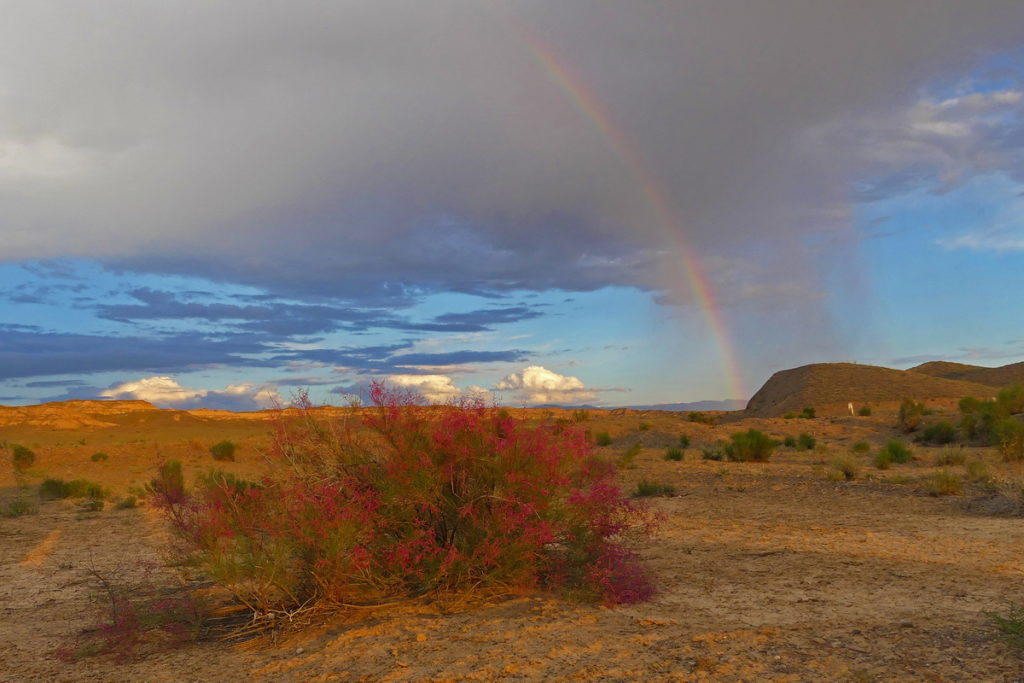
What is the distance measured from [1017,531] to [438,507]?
33.3 feet

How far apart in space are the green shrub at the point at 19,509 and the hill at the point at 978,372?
86216 mm

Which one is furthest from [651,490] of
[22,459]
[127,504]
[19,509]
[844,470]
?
[22,459]

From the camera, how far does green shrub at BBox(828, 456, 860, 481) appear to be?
65.6 ft

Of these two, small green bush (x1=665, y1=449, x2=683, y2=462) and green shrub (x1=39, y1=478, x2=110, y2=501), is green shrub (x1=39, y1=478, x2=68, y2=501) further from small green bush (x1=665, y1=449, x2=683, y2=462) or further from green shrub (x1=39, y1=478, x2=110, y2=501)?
small green bush (x1=665, y1=449, x2=683, y2=462)

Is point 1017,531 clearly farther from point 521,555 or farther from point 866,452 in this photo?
point 866,452

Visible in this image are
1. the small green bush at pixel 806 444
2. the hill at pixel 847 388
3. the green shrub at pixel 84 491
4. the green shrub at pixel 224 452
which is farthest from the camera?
the hill at pixel 847 388

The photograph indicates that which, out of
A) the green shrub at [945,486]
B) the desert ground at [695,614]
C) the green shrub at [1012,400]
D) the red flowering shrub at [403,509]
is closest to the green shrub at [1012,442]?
the desert ground at [695,614]

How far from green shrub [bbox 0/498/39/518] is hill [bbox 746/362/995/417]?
60566 millimetres

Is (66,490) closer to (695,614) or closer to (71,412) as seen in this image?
(695,614)

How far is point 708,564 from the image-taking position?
10.8 m

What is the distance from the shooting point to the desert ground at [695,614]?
652cm

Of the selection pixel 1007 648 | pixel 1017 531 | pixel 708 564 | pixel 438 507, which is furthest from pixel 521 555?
pixel 1017 531

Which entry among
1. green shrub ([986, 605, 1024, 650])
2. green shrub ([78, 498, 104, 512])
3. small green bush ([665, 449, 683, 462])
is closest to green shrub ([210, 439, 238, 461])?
green shrub ([78, 498, 104, 512])

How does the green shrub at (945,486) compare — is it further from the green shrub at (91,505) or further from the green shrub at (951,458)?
the green shrub at (91,505)
